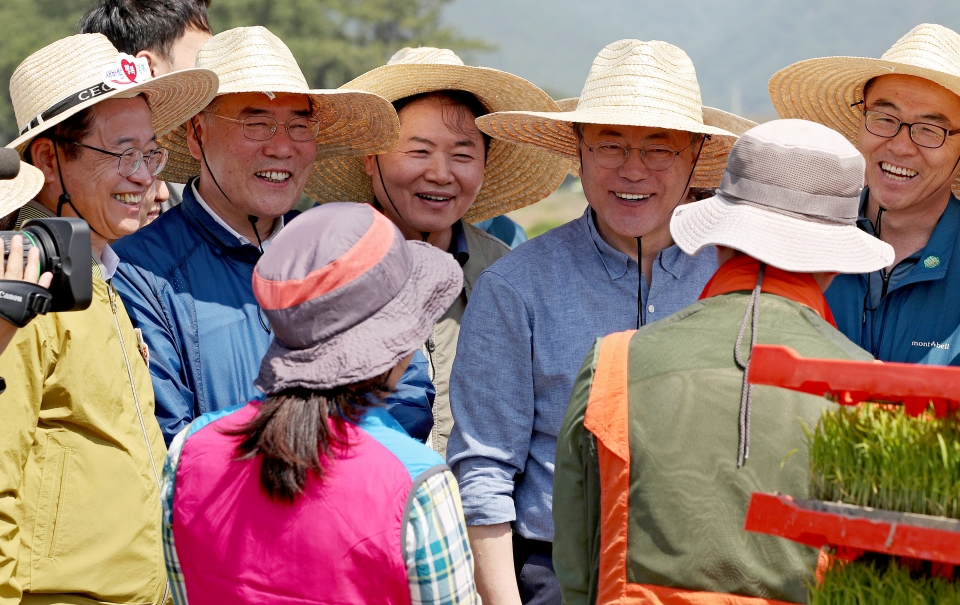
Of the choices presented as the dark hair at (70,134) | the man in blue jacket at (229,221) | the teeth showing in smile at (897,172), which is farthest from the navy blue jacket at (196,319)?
the teeth showing in smile at (897,172)

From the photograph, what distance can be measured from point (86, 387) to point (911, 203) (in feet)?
8.05

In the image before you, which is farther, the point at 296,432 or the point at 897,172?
the point at 897,172

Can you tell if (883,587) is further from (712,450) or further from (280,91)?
(280,91)

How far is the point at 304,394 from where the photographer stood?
179cm

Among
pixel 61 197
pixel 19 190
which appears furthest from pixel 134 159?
pixel 19 190

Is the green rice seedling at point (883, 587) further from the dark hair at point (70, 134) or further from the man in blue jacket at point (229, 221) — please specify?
the dark hair at point (70, 134)

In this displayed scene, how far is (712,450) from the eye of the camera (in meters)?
1.85

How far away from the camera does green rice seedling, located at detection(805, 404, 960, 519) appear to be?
4.53 feet

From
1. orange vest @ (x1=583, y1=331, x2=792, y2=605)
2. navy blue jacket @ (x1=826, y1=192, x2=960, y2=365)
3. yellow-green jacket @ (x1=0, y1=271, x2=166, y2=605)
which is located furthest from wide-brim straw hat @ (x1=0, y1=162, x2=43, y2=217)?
navy blue jacket @ (x1=826, y1=192, x2=960, y2=365)

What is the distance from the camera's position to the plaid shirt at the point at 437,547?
1.71 m

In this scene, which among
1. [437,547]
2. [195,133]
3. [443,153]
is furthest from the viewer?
[443,153]

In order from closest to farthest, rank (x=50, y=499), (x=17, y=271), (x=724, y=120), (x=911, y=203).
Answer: (x=17, y=271), (x=50, y=499), (x=911, y=203), (x=724, y=120)

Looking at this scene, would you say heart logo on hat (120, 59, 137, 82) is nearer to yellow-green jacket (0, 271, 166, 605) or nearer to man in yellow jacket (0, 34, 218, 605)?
man in yellow jacket (0, 34, 218, 605)

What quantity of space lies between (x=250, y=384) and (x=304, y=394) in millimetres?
1285
